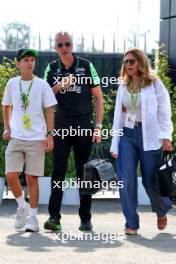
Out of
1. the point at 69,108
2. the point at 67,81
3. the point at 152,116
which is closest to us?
the point at 152,116

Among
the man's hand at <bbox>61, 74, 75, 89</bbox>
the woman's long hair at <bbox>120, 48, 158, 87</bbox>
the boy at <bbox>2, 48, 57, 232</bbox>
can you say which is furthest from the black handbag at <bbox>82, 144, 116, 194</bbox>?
the woman's long hair at <bbox>120, 48, 158, 87</bbox>

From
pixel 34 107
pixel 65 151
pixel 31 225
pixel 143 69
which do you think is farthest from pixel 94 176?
pixel 143 69

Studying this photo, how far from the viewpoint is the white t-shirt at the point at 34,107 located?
23.8 feet

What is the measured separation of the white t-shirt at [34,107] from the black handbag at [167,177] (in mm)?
1158

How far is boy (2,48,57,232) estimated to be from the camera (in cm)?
727

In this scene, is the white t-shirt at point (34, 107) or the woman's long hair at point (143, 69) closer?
the woman's long hair at point (143, 69)

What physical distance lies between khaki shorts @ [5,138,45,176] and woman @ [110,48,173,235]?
726 millimetres

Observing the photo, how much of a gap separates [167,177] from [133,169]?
0.34 m

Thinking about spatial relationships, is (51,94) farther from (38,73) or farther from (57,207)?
(38,73)

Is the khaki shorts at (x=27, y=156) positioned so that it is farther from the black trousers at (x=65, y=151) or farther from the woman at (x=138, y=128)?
the woman at (x=138, y=128)

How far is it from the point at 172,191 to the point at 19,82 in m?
1.78

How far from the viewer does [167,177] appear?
711cm

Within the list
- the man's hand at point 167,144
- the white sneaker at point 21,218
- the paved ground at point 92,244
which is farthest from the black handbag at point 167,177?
Answer: the white sneaker at point 21,218

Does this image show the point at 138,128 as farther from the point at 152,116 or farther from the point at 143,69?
the point at 143,69
